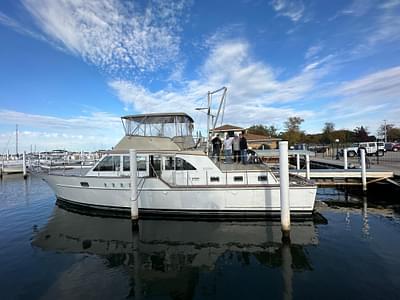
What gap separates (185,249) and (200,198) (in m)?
3.11

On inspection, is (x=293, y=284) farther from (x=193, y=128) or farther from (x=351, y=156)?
(x=351, y=156)

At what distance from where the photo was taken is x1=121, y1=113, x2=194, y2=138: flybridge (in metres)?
12.6

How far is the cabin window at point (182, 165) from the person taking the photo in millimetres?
11758

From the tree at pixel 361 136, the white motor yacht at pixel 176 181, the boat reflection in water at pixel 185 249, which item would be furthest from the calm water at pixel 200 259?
the tree at pixel 361 136

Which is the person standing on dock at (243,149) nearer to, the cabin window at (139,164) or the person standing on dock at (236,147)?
the person standing on dock at (236,147)

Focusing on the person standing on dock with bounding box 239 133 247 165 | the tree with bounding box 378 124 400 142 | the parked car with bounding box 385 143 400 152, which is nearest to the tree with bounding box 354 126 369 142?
the tree with bounding box 378 124 400 142

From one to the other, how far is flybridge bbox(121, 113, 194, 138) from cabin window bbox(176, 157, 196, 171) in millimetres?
1379

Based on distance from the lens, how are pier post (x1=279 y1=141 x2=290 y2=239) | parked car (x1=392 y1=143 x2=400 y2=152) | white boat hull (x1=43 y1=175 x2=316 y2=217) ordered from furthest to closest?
parked car (x1=392 y1=143 x2=400 y2=152), white boat hull (x1=43 y1=175 x2=316 y2=217), pier post (x1=279 y1=141 x2=290 y2=239)

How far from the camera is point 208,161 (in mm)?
11688

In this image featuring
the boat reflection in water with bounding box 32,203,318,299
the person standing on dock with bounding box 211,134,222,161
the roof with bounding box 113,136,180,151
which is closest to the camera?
the boat reflection in water with bounding box 32,203,318,299

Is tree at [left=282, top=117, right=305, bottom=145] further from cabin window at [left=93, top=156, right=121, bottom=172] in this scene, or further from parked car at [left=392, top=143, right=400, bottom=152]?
cabin window at [left=93, top=156, right=121, bottom=172]

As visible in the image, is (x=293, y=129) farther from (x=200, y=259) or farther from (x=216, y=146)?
(x=200, y=259)

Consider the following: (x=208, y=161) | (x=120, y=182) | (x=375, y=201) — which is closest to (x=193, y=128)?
(x=208, y=161)

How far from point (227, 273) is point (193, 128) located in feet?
27.2
